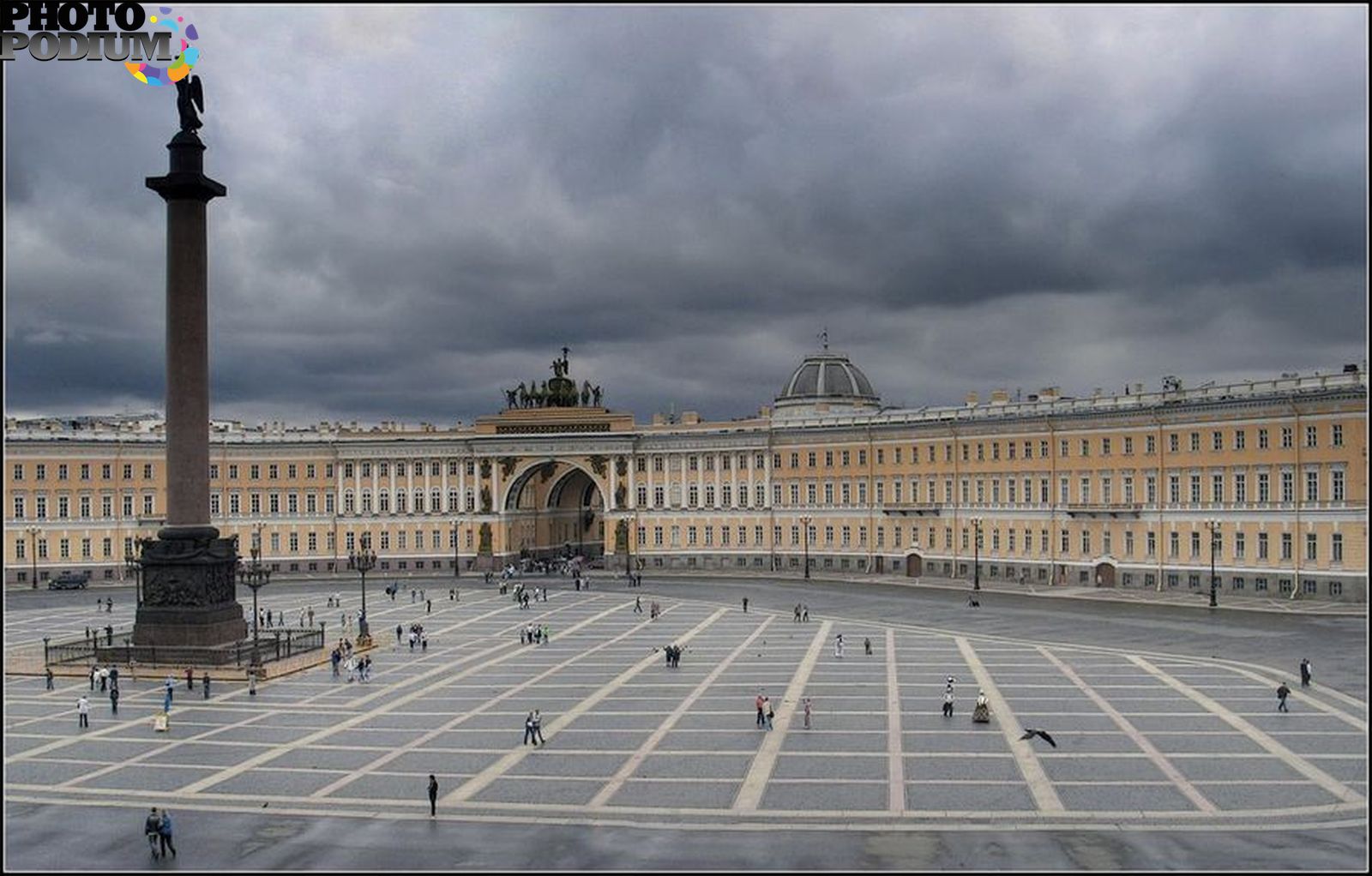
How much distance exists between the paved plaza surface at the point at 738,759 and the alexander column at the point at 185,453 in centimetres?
336

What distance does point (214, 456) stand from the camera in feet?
335

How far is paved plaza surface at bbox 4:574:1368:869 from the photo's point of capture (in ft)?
78.7

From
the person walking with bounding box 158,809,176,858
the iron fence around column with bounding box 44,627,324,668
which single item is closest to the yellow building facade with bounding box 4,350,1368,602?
the iron fence around column with bounding box 44,627,324,668

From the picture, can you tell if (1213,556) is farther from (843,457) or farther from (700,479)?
(700,479)

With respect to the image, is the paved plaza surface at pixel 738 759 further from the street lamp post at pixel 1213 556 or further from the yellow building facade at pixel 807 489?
the yellow building facade at pixel 807 489

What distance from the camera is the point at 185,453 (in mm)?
48250

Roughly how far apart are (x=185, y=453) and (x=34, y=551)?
54.9 m

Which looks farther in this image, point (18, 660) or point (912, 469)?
point (912, 469)

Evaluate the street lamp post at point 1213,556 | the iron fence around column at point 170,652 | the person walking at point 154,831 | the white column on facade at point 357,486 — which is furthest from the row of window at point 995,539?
the person walking at point 154,831

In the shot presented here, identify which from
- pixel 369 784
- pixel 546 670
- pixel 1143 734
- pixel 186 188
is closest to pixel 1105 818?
pixel 1143 734

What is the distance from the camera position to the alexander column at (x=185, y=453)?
47812 millimetres

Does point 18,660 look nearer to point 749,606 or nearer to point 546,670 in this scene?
point 546,670

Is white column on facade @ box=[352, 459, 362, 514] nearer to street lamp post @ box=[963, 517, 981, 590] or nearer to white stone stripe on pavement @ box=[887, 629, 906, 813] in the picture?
street lamp post @ box=[963, 517, 981, 590]

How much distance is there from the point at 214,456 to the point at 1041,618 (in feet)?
238
